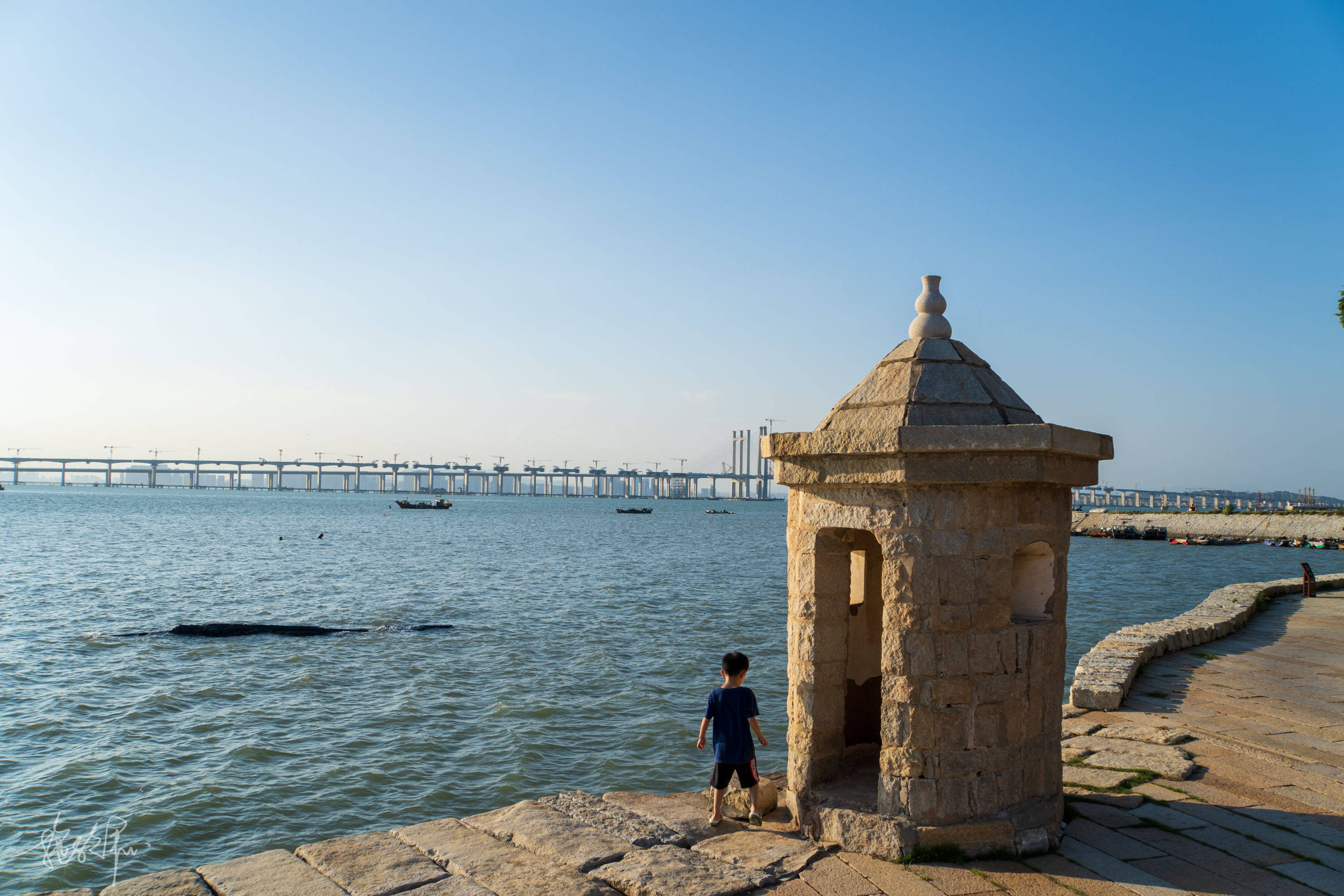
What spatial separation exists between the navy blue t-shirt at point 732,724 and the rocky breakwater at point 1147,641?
4.78m

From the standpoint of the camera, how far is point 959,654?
4746 mm

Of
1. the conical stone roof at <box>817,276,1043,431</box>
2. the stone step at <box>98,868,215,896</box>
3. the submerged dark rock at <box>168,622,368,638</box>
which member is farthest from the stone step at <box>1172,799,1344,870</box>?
the submerged dark rock at <box>168,622,368,638</box>

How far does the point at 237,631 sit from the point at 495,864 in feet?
50.4

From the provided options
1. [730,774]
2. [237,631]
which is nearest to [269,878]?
[730,774]

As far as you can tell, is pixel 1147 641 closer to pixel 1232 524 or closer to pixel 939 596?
pixel 939 596

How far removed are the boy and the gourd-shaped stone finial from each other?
2485 millimetres

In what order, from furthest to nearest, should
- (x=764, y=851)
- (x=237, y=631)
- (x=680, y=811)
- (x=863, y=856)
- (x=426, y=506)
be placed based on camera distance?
1. (x=426, y=506)
2. (x=237, y=631)
3. (x=680, y=811)
4. (x=764, y=851)
5. (x=863, y=856)

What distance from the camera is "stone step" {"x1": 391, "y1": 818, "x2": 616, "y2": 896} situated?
14.7ft

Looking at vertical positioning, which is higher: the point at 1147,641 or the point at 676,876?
the point at 1147,641

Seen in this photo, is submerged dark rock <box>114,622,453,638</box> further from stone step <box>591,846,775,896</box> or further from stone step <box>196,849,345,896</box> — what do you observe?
stone step <box>591,846,775,896</box>

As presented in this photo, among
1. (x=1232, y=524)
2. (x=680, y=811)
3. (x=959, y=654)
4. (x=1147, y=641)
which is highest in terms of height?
(x=959, y=654)

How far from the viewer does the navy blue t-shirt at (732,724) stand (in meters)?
5.56

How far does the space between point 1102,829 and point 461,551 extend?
42.0 meters

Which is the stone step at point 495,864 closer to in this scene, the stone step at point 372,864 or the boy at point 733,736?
the stone step at point 372,864
